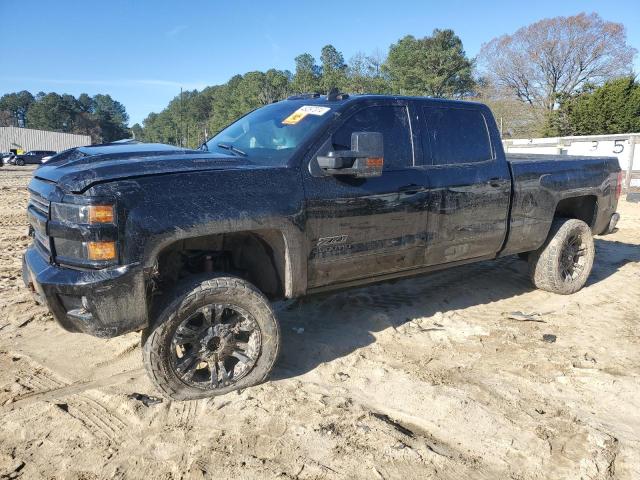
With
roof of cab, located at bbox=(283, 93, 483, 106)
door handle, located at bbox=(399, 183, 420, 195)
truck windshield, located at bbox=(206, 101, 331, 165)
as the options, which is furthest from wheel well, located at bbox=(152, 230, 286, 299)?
Result: roof of cab, located at bbox=(283, 93, 483, 106)

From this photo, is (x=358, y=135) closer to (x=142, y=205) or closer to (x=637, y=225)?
(x=142, y=205)

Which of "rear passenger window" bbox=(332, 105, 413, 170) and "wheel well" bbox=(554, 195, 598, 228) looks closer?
"rear passenger window" bbox=(332, 105, 413, 170)

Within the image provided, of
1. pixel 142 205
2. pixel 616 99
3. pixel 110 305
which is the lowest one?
pixel 110 305

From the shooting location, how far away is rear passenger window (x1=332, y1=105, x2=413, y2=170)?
3.51 metres

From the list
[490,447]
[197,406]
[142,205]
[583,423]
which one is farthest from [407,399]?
[142,205]

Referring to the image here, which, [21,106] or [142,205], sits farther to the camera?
[21,106]

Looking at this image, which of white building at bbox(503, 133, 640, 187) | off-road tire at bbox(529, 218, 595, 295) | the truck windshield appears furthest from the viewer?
white building at bbox(503, 133, 640, 187)

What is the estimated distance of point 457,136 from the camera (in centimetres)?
418

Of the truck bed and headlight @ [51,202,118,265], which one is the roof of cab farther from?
headlight @ [51,202,118,265]

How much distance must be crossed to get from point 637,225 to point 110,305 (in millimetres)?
10108

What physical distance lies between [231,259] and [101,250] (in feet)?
3.51

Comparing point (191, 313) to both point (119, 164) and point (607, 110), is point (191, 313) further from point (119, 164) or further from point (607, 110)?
point (607, 110)

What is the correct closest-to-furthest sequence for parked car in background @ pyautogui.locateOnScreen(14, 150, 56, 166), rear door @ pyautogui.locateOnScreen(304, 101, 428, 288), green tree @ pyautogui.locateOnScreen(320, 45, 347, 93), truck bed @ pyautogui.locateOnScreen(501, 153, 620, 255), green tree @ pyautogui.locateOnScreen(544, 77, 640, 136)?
rear door @ pyautogui.locateOnScreen(304, 101, 428, 288) → truck bed @ pyautogui.locateOnScreen(501, 153, 620, 255) → green tree @ pyautogui.locateOnScreen(544, 77, 640, 136) → parked car in background @ pyautogui.locateOnScreen(14, 150, 56, 166) → green tree @ pyautogui.locateOnScreen(320, 45, 347, 93)

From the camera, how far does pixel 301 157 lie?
3.24 m
